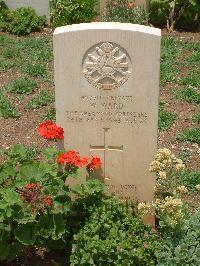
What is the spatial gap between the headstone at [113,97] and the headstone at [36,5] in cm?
594

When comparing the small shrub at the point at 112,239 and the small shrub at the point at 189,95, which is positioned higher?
the small shrub at the point at 189,95

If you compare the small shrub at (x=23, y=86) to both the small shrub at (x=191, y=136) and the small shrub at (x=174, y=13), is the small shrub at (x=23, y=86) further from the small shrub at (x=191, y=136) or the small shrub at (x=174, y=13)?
the small shrub at (x=174, y=13)

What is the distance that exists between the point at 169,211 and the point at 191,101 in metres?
3.54

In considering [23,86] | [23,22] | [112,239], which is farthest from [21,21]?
[112,239]

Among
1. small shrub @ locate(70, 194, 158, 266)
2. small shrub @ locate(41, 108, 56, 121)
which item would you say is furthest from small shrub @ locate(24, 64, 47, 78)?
small shrub @ locate(70, 194, 158, 266)

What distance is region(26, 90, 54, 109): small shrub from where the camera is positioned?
7.43 meters

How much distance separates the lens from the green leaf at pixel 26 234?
4.17 m

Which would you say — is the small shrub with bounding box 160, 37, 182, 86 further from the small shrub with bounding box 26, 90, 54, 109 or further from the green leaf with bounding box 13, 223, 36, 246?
the green leaf with bounding box 13, 223, 36, 246

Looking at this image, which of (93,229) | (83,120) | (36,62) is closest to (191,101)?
(36,62)

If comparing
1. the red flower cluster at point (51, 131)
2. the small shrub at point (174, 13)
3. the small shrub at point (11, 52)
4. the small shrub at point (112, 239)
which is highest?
the small shrub at point (174, 13)

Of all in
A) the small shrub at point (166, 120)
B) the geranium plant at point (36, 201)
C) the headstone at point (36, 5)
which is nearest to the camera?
the geranium plant at point (36, 201)

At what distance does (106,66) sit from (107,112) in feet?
1.29

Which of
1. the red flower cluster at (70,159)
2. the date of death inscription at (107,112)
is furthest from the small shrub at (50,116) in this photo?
the red flower cluster at (70,159)

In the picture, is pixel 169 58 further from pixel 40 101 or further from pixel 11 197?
pixel 11 197
